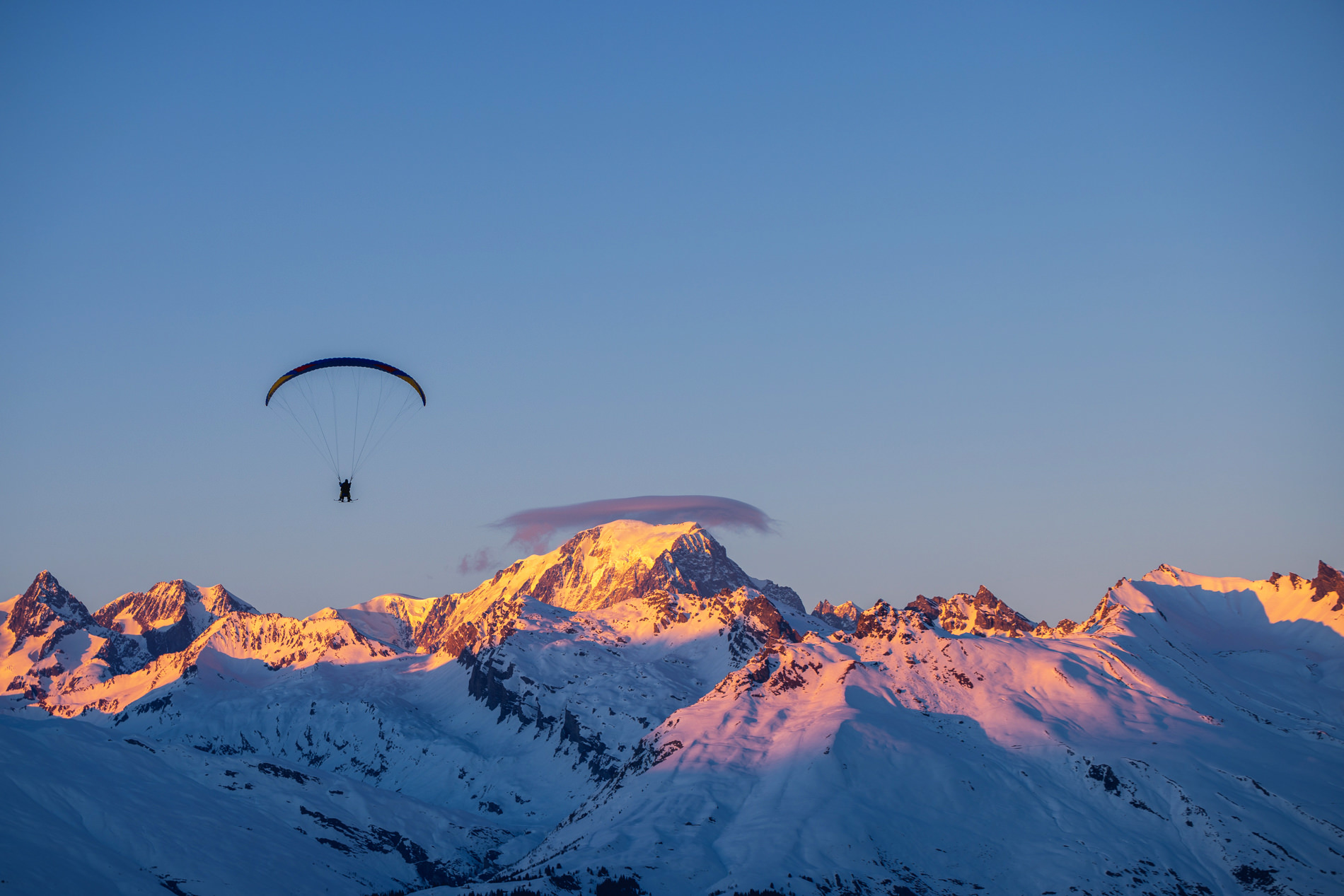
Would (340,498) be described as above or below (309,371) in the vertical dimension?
below

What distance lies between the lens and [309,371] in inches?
7357

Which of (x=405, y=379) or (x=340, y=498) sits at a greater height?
(x=405, y=379)

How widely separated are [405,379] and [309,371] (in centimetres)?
1339

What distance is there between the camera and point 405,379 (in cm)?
19112

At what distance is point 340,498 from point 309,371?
18974 millimetres

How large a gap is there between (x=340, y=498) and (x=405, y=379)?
65.6 feet

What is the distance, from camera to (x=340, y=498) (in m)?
183
